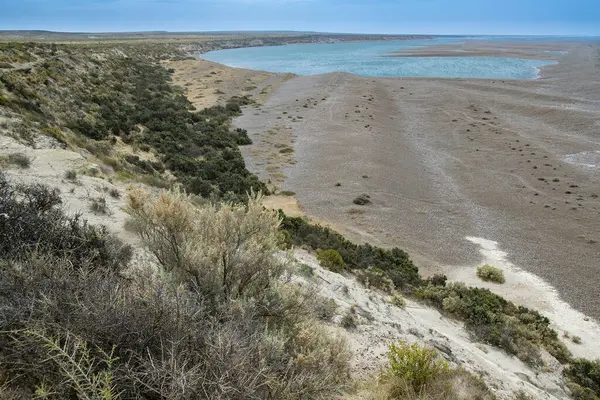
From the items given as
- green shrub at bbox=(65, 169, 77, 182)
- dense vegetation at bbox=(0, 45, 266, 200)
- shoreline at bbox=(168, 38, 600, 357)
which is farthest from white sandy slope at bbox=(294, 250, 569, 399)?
dense vegetation at bbox=(0, 45, 266, 200)

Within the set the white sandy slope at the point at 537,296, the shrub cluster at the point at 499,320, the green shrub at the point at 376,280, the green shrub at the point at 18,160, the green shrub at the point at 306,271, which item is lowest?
the white sandy slope at the point at 537,296

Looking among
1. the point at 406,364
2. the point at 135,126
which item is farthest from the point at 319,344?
the point at 135,126

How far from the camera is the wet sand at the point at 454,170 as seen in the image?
49.0 feet

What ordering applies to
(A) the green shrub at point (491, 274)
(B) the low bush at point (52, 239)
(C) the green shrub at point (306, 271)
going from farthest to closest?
(A) the green shrub at point (491, 274) < (C) the green shrub at point (306, 271) < (B) the low bush at point (52, 239)

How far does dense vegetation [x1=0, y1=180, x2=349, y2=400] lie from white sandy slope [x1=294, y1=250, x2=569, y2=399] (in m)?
1.49

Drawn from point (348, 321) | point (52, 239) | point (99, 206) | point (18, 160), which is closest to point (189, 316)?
point (52, 239)

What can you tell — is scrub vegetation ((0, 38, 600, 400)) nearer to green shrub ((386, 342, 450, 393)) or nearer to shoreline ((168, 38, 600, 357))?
green shrub ((386, 342, 450, 393))

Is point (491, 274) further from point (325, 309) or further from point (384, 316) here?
point (325, 309)

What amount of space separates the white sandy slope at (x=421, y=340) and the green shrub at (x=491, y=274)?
12.7ft

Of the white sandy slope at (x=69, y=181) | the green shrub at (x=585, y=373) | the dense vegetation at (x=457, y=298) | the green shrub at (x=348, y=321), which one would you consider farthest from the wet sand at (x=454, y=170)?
the white sandy slope at (x=69, y=181)

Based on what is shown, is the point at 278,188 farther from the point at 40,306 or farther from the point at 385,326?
the point at 40,306

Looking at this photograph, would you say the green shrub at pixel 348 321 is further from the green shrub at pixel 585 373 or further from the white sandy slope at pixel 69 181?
the green shrub at pixel 585 373

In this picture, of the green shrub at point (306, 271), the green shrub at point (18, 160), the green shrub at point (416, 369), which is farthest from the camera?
the green shrub at point (18, 160)

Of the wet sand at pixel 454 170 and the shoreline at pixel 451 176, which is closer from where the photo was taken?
the shoreline at pixel 451 176
